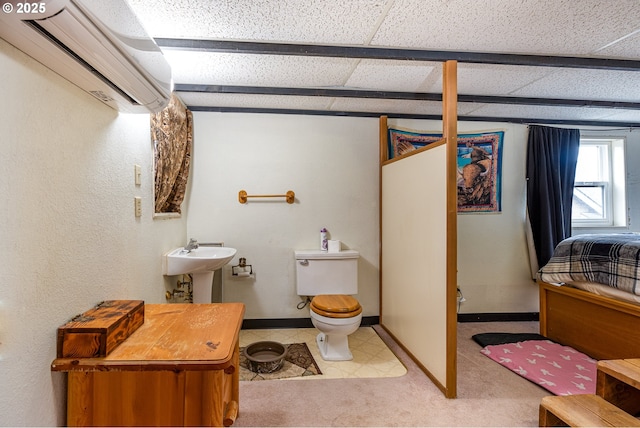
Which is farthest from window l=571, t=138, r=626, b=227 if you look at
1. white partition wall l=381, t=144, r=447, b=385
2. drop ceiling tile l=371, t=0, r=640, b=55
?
white partition wall l=381, t=144, r=447, b=385

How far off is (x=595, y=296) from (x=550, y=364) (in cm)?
61

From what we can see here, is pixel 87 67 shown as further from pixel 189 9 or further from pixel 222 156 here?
pixel 222 156

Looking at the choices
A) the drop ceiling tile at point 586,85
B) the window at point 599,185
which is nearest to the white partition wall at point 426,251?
the drop ceiling tile at point 586,85

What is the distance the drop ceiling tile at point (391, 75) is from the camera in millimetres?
1986

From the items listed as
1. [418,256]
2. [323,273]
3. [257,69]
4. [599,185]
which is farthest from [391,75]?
[599,185]

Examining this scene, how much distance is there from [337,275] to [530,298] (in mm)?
2096

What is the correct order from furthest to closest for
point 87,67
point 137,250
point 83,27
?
1. point 137,250
2. point 87,67
3. point 83,27

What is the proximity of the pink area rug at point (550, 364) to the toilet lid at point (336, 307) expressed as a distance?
1126 millimetres

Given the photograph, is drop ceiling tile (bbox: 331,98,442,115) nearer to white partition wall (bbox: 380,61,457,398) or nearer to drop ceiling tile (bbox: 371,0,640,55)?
white partition wall (bbox: 380,61,457,398)

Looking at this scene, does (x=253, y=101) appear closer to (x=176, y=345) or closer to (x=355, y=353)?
(x=176, y=345)

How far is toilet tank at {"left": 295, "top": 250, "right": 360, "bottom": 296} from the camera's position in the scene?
8.60ft

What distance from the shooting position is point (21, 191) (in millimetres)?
883

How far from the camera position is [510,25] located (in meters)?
1.57

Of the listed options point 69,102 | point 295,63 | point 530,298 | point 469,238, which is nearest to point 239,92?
point 295,63
